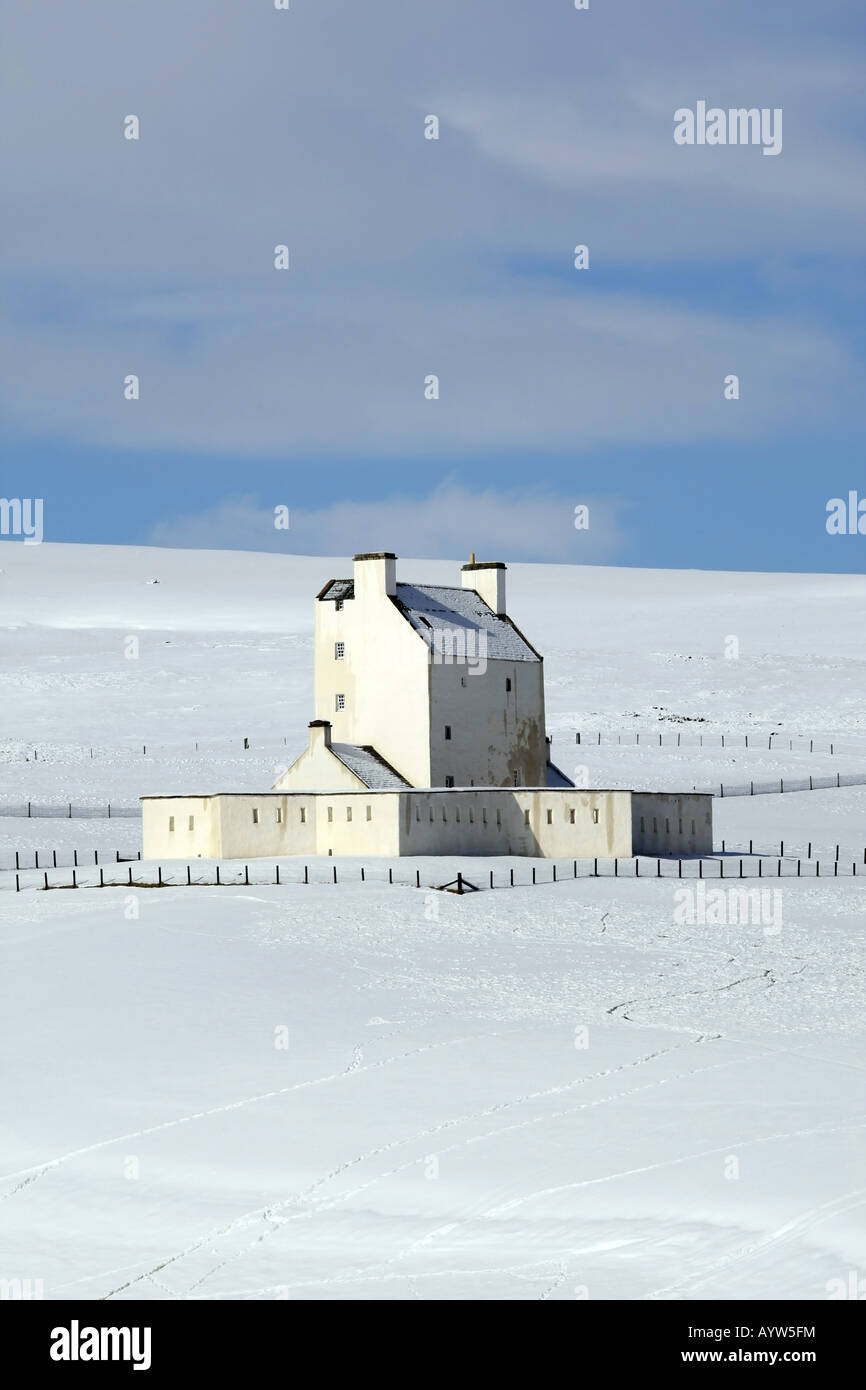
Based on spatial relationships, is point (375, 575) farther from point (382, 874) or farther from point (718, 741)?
point (718, 741)

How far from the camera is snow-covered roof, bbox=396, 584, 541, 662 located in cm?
6681

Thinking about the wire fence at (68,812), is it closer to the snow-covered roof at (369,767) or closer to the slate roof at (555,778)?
the snow-covered roof at (369,767)

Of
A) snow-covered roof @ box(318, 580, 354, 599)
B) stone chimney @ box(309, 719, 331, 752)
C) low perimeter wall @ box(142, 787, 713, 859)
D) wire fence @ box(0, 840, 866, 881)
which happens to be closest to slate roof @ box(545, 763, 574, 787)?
wire fence @ box(0, 840, 866, 881)

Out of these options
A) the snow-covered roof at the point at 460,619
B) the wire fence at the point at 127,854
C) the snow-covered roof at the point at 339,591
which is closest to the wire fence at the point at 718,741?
the wire fence at the point at 127,854

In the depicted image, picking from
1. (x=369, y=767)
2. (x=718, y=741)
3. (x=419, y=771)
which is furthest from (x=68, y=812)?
(x=718, y=741)

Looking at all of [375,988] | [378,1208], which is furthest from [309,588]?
[378,1208]

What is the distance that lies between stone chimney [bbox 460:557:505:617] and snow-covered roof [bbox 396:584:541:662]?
2.75 feet

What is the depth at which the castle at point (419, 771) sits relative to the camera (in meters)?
61.7

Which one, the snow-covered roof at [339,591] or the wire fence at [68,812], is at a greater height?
the snow-covered roof at [339,591]

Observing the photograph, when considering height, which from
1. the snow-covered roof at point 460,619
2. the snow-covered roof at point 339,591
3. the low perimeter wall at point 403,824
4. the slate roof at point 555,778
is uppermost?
the snow-covered roof at point 339,591

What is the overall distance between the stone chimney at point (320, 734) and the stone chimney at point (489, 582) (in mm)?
10398

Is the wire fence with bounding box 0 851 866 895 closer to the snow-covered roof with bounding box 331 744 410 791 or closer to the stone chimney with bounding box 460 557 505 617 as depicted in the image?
the snow-covered roof with bounding box 331 744 410 791

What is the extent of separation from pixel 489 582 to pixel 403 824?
1468 cm

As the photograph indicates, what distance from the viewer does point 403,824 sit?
60.6m
